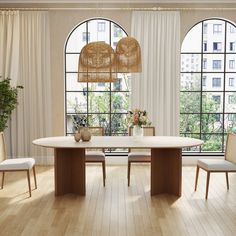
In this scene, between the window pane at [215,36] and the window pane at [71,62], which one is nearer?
the window pane at [215,36]

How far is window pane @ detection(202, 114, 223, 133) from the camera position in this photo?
25.4 feet

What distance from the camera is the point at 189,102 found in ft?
25.4

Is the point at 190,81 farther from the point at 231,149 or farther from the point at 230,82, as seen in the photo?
the point at 231,149

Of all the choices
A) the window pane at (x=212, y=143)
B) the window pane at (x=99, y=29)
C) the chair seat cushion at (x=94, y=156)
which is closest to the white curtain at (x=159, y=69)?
the window pane at (x=99, y=29)

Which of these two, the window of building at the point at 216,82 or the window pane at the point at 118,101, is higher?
the window of building at the point at 216,82

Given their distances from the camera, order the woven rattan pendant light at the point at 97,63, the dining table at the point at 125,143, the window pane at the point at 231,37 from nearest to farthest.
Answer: the woven rattan pendant light at the point at 97,63 < the dining table at the point at 125,143 < the window pane at the point at 231,37

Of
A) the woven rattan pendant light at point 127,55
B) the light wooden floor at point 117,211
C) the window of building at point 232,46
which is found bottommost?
the light wooden floor at point 117,211

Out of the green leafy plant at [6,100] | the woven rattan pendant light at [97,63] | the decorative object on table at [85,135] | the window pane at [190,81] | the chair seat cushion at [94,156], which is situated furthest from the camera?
the window pane at [190,81]

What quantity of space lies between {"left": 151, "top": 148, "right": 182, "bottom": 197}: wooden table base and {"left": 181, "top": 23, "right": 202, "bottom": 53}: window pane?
2.93m

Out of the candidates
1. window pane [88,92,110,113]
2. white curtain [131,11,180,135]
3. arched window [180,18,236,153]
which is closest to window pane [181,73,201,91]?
arched window [180,18,236,153]

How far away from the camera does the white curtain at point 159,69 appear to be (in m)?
7.28

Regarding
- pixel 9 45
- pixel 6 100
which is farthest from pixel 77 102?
pixel 9 45

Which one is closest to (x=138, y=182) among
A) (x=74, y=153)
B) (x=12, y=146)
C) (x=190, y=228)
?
(x=74, y=153)

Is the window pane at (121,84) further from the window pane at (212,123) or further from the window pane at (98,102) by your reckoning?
the window pane at (212,123)
